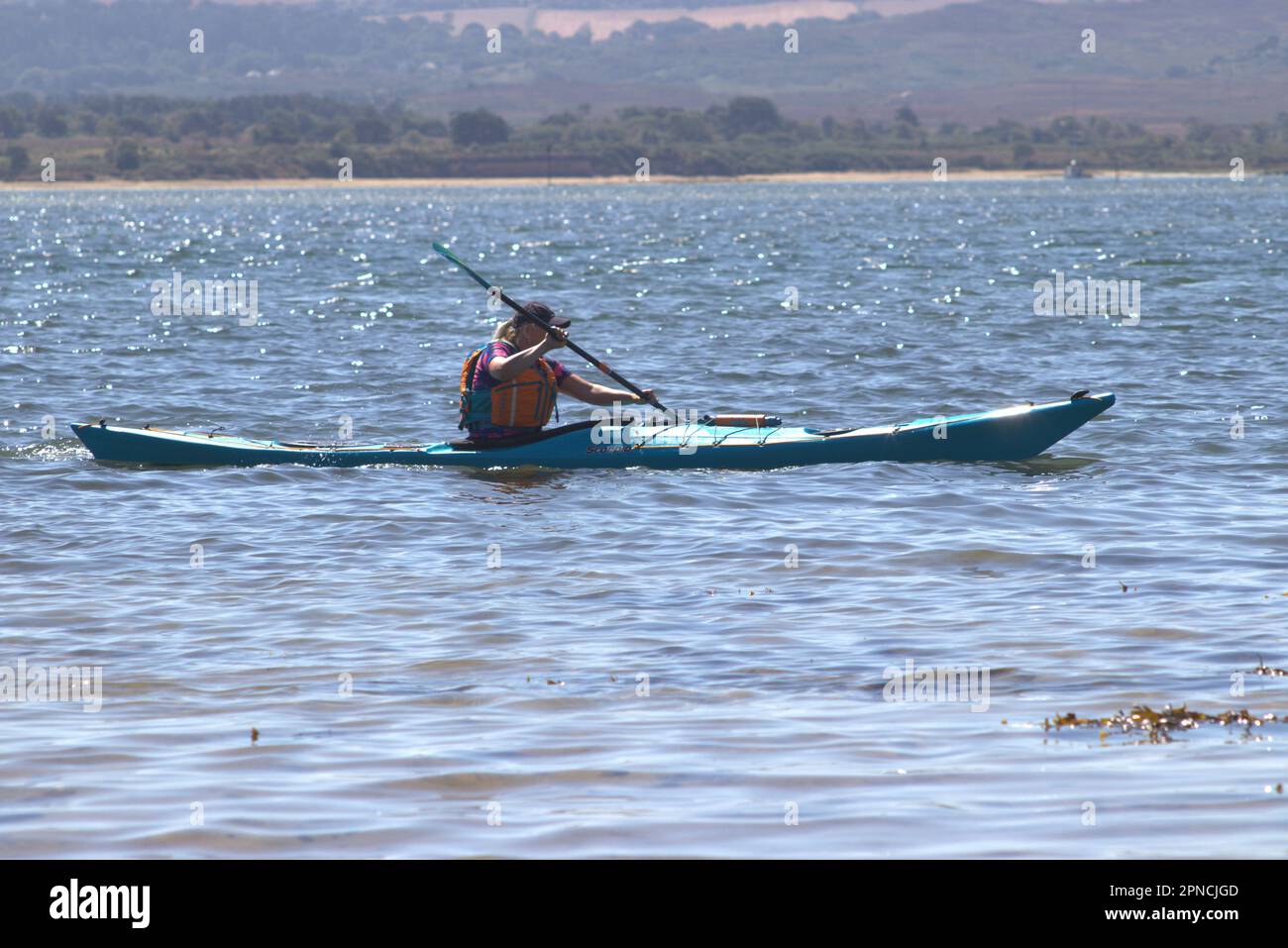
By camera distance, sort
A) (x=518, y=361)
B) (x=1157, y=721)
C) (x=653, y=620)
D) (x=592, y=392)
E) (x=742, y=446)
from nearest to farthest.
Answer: (x=1157, y=721) → (x=653, y=620) → (x=518, y=361) → (x=742, y=446) → (x=592, y=392)

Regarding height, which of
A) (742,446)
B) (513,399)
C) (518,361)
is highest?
(518,361)

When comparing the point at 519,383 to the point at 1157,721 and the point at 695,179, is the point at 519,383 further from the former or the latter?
the point at 695,179

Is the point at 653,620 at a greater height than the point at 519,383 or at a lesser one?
lesser

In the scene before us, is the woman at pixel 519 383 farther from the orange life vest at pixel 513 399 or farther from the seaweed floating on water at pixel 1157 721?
the seaweed floating on water at pixel 1157 721

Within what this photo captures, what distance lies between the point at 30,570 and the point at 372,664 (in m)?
3.23

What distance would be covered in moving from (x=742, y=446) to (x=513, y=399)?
175 cm

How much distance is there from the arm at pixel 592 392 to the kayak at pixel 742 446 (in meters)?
0.20

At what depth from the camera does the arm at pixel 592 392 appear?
13195 mm

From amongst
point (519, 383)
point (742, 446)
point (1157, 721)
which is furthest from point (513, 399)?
point (1157, 721)

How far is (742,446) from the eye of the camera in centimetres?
1306

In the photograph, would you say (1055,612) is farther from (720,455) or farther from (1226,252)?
(1226,252)

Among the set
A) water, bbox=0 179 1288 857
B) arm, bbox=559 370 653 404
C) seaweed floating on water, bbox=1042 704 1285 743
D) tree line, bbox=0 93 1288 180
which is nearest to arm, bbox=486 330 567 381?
arm, bbox=559 370 653 404

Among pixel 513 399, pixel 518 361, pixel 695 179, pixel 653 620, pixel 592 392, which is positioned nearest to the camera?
pixel 653 620

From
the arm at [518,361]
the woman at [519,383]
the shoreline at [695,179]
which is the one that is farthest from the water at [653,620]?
the shoreline at [695,179]
